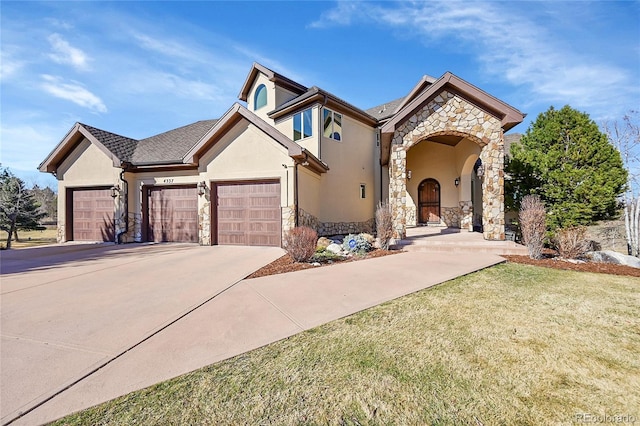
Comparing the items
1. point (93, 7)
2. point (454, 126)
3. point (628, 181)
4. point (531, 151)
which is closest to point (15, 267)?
point (93, 7)

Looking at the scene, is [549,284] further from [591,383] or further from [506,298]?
[591,383]

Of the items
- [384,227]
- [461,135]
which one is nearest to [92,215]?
[384,227]

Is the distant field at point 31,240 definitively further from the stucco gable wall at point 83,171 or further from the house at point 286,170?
the house at point 286,170

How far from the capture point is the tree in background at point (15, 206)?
15922mm

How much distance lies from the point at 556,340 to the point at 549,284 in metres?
2.80

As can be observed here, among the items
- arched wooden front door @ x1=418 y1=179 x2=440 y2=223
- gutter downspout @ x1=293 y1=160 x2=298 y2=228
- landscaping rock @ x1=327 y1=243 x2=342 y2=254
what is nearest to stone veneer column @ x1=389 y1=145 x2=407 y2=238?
landscaping rock @ x1=327 y1=243 x2=342 y2=254

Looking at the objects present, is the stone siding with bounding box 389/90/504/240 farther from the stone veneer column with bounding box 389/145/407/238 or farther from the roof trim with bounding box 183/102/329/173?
the roof trim with bounding box 183/102/329/173

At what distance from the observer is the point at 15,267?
24.4 ft

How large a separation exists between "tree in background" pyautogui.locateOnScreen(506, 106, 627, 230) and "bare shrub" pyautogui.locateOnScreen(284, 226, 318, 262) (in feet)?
29.0

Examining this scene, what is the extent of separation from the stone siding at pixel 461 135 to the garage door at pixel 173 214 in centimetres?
889

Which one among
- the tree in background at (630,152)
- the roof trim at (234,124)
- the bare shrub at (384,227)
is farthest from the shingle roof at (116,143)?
the tree in background at (630,152)

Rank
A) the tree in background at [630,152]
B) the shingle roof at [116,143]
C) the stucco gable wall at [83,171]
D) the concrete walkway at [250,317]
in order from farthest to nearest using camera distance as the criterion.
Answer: the stucco gable wall at [83,171], the shingle roof at [116,143], the tree in background at [630,152], the concrete walkway at [250,317]

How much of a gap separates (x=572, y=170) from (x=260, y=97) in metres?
15.4

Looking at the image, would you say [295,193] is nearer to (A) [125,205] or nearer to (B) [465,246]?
(B) [465,246]
